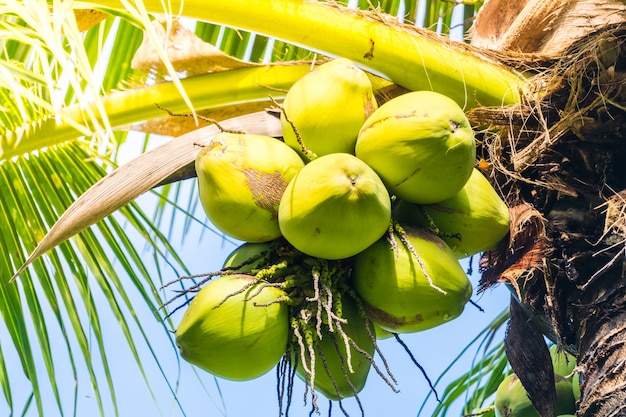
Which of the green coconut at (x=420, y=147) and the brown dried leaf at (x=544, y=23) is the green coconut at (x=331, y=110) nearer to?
the green coconut at (x=420, y=147)

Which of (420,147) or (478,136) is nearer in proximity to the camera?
(420,147)

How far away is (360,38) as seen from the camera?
1.76m

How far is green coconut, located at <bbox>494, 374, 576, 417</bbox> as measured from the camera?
6.33ft

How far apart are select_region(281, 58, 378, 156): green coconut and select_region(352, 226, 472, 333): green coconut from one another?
0.22 meters

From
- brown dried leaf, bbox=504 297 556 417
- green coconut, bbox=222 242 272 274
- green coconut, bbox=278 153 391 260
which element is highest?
green coconut, bbox=278 153 391 260

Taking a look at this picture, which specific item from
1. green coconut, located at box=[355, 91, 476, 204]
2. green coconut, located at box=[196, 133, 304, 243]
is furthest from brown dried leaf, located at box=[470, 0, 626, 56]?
green coconut, located at box=[196, 133, 304, 243]

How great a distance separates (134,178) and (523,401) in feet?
3.60

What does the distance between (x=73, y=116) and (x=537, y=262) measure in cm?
112

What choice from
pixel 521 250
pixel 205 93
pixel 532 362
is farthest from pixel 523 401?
pixel 205 93

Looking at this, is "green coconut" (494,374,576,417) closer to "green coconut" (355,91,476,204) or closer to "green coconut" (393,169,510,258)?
"green coconut" (393,169,510,258)

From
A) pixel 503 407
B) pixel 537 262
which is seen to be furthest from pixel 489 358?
pixel 537 262

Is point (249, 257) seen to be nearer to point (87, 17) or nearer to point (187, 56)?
point (187, 56)

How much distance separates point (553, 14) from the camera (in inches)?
77.9

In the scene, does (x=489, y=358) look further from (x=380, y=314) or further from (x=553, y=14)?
(x=380, y=314)
